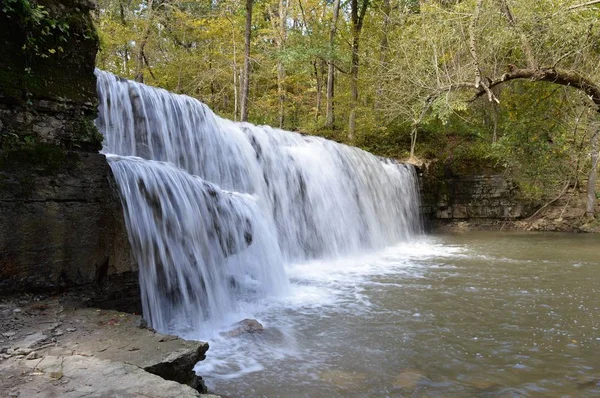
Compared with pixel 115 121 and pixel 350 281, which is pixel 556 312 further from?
pixel 115 121

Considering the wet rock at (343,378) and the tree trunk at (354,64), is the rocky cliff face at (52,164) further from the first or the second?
the tree trunk at (354,64)

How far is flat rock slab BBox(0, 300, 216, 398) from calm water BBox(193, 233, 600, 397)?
32.8 inches

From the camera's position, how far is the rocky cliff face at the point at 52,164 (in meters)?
3.79

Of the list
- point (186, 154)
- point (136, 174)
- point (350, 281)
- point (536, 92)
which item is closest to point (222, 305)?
point (136, 174)

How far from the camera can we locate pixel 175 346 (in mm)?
3102

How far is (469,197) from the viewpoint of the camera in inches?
667

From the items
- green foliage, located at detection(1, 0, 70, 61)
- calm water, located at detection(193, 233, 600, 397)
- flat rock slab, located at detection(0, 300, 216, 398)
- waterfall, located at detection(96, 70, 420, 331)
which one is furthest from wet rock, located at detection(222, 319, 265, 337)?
green foliage, located at detection(1, 0, 70, 61)

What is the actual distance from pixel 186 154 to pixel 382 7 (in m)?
16.6

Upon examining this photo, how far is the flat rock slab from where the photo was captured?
2414mm

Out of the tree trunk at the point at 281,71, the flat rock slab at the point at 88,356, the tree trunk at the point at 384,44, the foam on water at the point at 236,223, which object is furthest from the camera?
the tree trunk at the point at 281,71

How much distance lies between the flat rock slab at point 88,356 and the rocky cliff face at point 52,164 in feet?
1.49

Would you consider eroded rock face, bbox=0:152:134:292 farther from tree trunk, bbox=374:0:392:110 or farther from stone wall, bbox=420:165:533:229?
stone wall, bbox=420:165:533:229

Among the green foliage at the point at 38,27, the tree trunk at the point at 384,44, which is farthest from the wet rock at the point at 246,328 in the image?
the tree trunk at the point at 384,44

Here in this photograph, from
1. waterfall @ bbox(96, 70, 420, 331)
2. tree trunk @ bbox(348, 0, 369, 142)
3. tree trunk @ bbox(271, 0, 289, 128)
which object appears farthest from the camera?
tree trunk @ bbox(271, 0, 289, 128)
